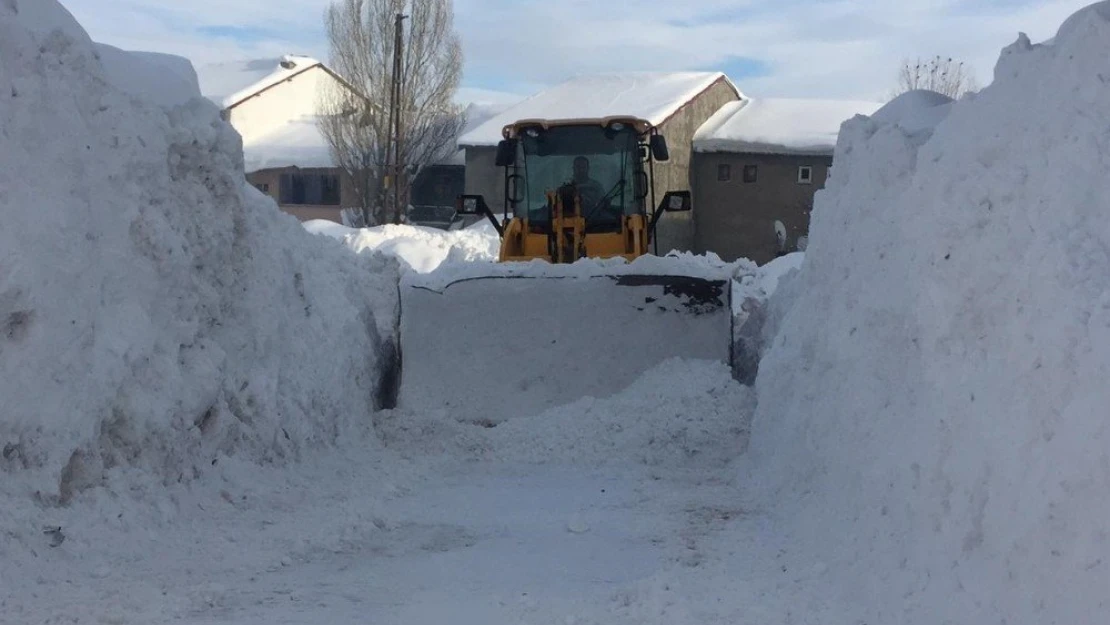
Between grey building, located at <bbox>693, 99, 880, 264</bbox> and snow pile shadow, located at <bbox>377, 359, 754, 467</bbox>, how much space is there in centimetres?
2517

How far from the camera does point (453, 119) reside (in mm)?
38406

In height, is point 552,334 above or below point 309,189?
below

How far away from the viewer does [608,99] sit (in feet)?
124

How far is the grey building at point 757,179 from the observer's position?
34.1 m

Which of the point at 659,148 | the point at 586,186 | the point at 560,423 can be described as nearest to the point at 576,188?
the point at 586,186

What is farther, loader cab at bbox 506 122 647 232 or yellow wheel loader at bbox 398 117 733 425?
loader cab at bbox 506 122 647 232

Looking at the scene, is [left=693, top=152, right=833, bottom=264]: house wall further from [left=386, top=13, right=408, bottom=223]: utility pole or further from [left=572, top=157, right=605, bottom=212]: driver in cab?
[left=572, top=157, right=605, bottom=212]: driver in cab

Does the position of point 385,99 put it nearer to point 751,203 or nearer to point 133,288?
point 751,203

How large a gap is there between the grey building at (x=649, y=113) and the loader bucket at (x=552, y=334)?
23.4 m

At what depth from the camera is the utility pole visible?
121 feet

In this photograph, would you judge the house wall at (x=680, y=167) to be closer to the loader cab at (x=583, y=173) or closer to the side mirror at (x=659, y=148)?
the loader cab at (x=583, y=173)

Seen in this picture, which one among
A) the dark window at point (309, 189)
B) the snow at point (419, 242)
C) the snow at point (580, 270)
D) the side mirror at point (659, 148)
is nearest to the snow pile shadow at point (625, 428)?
the snow at point (580, 270)

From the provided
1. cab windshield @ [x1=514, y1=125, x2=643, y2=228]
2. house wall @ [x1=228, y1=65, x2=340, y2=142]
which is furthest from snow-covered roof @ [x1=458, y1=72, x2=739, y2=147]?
cab windshield @ [x1=514, y1=125, x2=643, y2=228]

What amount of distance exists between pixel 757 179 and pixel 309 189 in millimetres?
17065
